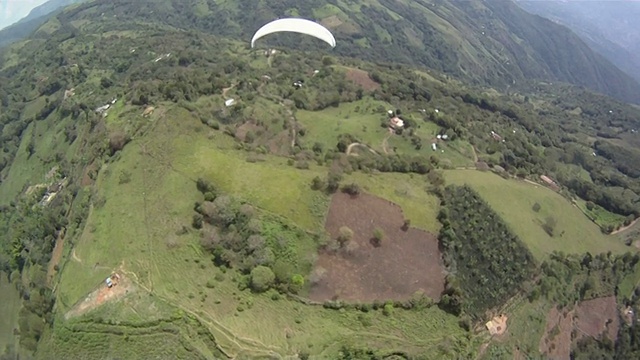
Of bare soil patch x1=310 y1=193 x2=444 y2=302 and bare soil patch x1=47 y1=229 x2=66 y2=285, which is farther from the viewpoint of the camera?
bare soil patch x1=47 y1=229 x2=66 y2=285

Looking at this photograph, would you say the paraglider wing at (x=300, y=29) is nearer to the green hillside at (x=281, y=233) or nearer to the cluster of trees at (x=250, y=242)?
the green hillside at (x=281, y=233)

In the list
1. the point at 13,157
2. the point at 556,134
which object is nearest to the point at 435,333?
the point at 13,157

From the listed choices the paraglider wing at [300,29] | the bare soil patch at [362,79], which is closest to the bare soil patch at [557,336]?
the paraglider wing at [300,29]

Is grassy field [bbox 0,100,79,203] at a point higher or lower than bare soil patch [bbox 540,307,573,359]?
lower

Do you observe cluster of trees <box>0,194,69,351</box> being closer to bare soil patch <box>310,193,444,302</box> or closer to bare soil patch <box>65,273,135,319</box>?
bare soil patch <box>65,273,135,319</box>

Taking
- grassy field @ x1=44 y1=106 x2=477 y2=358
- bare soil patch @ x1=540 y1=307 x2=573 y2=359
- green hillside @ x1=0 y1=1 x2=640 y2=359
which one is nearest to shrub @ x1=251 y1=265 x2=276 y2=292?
green hillside @ x1=0 y1=1 x2=640 y2=359

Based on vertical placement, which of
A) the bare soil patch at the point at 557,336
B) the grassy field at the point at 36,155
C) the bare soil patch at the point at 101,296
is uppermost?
the bare soil patch at the point at 101,296

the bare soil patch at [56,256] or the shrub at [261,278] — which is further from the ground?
the shrub at [261,278]
